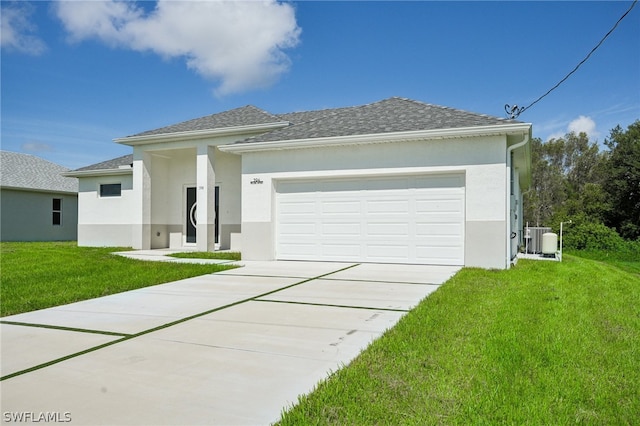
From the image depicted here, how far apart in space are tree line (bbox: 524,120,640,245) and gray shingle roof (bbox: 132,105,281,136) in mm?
19760

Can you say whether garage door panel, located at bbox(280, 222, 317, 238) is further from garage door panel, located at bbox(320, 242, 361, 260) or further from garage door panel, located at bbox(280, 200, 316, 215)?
garage door panel, located at bbox(320, 242, 361, 260)

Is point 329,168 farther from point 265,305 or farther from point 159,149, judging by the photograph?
point 159,149

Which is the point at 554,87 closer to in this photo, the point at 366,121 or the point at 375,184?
the point at 366,121

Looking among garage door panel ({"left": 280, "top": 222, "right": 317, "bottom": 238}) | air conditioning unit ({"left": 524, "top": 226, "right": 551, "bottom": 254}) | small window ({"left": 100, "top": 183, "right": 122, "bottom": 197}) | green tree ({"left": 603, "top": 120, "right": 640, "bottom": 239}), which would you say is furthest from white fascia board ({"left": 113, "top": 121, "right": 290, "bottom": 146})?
green tree ({"left": 603, "top": 120, "right": 640, "bottom": 239})

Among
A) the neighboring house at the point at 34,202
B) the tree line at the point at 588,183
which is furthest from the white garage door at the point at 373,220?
the tree line at the point at 588,183

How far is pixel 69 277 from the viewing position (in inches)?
327

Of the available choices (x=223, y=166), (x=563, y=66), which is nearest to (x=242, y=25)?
(x=223, y=166)

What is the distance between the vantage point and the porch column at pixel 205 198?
1477 centimetres

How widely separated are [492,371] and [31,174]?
88.9 feet

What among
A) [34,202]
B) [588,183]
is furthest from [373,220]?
[588,183]

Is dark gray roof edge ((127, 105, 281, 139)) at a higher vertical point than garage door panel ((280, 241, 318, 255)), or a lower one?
higher

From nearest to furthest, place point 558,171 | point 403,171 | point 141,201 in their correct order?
point 403,171 → point 141,201 → point 558,171

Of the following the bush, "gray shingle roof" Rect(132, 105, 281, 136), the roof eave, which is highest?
"gray shingle roof" Rect(132, 105, 281, 136)

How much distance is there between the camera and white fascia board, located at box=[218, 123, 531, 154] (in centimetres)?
920
